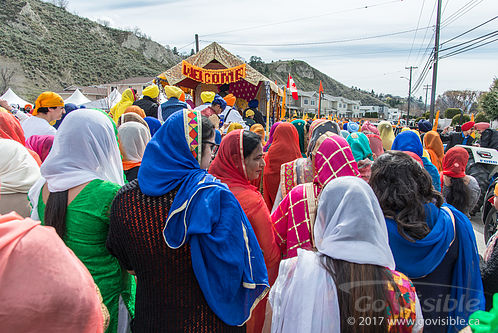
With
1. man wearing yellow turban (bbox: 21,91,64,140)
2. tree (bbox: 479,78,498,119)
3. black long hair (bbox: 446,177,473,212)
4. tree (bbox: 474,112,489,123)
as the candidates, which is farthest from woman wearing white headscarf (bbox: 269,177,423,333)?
tree (bbox: 474,112,489,123)

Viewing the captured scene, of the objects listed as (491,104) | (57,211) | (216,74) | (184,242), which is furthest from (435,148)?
(491,104)

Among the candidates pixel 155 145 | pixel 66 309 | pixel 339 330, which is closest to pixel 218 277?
pixel 339 330

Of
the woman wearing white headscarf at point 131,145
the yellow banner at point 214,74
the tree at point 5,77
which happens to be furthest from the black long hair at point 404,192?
the tree at point 5,77

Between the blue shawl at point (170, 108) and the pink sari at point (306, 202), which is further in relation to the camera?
the blue shawl at point (170, 108)

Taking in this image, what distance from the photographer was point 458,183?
14.9 ft

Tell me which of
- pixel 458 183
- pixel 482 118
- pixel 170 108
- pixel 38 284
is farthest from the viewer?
pixel 482 118

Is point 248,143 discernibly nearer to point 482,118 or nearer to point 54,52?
point 482,118

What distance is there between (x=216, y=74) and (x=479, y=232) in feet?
30.1

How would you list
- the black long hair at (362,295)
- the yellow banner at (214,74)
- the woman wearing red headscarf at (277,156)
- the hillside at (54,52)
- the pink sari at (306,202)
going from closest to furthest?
the black long hair at (362,295), the pink sari at (306,202), the woman wearing red headscarf at (277,156), the yellow banner at (214,74), the hillside at (54,52)

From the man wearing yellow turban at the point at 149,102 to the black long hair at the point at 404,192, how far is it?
187 inches

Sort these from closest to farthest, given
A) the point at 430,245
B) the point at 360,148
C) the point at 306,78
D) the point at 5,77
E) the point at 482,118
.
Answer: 1. the point at 430,245
2. the point at 360,148
3. the point at 482,118
4. the point at 5,77
5. the point at 306,78

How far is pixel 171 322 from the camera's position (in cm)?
172

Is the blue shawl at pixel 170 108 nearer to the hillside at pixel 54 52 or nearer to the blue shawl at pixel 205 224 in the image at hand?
the blue shawl at pixel 205 224

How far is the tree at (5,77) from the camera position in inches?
1470
